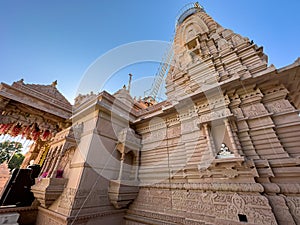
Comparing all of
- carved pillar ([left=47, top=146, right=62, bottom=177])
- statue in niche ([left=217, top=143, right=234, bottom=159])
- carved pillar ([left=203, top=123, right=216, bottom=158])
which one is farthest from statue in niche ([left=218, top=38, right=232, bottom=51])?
carved pillar ([left=47, top=146, right=62, bottom=177])

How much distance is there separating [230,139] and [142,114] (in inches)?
167

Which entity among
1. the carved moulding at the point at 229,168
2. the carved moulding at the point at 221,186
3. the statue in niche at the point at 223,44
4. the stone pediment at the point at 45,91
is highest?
the statue in niche at the point at 223,44

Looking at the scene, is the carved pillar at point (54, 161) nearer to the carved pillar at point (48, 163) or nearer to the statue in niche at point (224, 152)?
the carved pillar at point (48, 163)

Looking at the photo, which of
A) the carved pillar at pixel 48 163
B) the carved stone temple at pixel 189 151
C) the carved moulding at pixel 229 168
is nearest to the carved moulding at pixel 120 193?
the carved stone temple at pixel 189 151

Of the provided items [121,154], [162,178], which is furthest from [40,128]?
[162,178]

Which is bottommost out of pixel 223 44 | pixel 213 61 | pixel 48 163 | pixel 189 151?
pixel 48 163

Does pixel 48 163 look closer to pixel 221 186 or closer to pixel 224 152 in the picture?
pixel 221 186

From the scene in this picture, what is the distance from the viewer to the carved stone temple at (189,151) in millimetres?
3123

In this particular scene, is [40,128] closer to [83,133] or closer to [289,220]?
[83,133]

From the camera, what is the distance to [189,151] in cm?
443

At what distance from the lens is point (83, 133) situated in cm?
513

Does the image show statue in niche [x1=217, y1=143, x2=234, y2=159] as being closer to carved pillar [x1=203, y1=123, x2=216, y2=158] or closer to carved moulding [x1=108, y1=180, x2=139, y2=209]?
carved pillar [x1=203, y1=123, x2=216, y2=158]

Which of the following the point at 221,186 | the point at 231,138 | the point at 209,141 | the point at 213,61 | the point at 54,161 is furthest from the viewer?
the point at 213,61

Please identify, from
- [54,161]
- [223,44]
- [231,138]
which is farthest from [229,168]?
[54,161]
